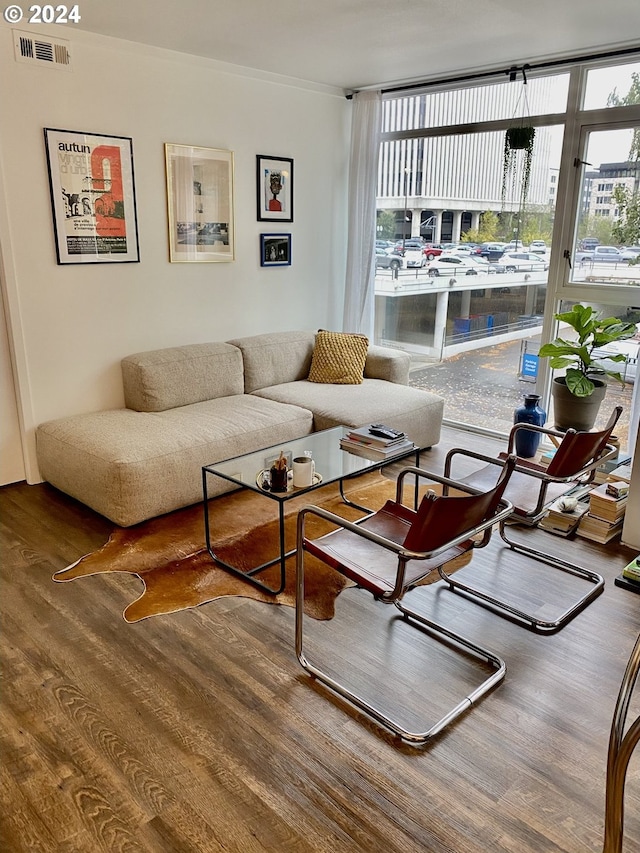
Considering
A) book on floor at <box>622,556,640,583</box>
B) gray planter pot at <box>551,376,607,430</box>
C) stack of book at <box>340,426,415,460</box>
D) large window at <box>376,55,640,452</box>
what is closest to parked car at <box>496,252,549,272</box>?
large window at <box>376,55,640,452</box>

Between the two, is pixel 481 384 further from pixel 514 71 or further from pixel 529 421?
pixel 514 71

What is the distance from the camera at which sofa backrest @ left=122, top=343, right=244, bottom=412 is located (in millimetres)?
3980

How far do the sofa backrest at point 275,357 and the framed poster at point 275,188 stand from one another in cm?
89

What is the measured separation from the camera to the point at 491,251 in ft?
15.5

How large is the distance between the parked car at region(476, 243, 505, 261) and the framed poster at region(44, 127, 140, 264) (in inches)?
96.1

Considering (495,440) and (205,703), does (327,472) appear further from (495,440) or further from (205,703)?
(495,440)

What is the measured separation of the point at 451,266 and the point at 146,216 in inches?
90.0

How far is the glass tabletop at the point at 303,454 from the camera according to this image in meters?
2.96

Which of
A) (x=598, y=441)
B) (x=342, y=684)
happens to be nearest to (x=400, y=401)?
(x=598, y=441)

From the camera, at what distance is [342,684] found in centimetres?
223

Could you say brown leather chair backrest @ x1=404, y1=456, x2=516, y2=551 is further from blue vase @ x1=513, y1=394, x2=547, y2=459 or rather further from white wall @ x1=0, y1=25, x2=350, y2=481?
white wall @ x1=0, y1=25, x2=350, y2=481

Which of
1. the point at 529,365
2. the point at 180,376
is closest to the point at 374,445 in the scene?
the point at 180,376

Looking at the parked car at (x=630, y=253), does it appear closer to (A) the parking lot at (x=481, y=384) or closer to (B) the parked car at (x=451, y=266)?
(A) the parking lot at (x=481, y=384)

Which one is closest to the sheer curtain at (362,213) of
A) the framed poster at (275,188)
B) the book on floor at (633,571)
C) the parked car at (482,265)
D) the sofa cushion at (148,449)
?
the framed poster at (275,188)
